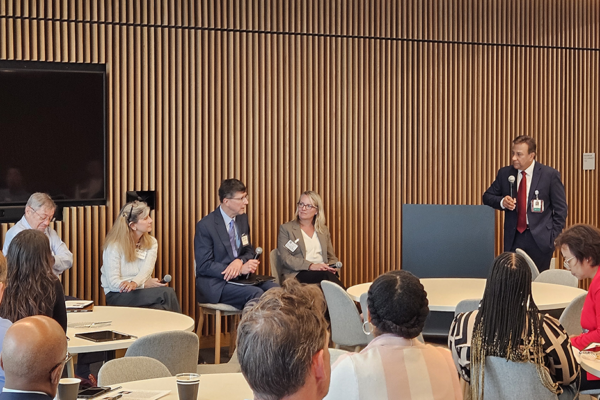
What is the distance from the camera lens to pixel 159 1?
7680mm

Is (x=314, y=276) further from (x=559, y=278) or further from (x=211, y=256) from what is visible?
(x=559, y=278)

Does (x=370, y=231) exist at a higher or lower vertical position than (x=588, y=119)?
lower

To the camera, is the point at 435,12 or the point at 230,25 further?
the point at 435,12

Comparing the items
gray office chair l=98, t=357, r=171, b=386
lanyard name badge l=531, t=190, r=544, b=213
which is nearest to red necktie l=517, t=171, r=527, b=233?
lanyard name badge l=531, t=190, r=544, b=213

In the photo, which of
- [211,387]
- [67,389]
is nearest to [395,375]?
[211,387]

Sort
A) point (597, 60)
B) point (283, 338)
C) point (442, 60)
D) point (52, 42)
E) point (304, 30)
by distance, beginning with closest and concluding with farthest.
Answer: point (283, 338) → point (52, 42) → point (304, 30) → point (442, 60) → point (597, 60)

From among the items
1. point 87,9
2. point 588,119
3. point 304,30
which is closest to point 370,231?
point 304,30

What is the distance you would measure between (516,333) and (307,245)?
4458mm

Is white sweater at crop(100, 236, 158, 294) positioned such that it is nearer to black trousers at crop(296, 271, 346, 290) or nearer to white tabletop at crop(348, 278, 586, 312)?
black trousers at crop(296, 271, 346, 290)

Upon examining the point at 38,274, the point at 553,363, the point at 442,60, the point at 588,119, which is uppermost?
the point at 442,60

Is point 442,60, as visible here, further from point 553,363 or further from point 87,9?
point 553,363

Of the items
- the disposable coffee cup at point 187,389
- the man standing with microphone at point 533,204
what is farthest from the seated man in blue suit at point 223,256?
the disposable coffee cup at point 187,389

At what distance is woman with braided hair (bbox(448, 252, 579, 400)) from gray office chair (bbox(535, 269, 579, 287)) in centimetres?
313

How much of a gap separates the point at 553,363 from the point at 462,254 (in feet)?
13.2
